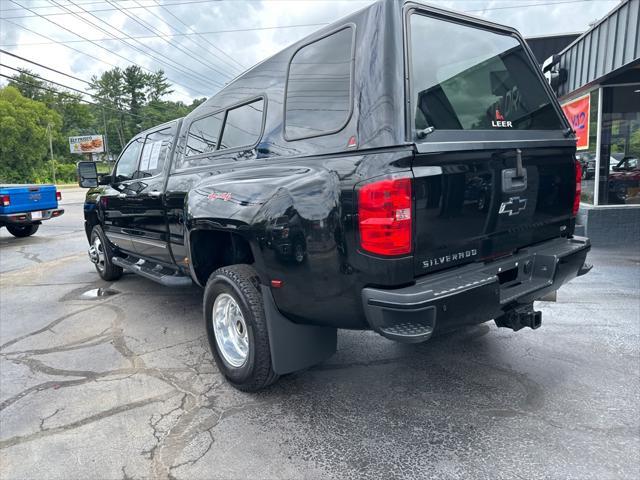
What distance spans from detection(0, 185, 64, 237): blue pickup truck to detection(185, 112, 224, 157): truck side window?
25.6ft

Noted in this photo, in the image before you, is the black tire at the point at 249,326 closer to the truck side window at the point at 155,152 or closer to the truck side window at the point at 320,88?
the truck side window at the point at 320,88

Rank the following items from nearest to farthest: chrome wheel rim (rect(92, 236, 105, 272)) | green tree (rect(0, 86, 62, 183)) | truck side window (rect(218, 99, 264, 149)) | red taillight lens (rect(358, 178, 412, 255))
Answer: red taillight lens (rect(358, 178, 412, 255)), truck side window (rect(218, 99, 264, 149)), chrome wheel rim (rect(92, 236, 105, 272)), green tree (rect(0, 86, 62, 183))

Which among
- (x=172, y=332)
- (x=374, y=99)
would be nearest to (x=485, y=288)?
(x=374, y=99)

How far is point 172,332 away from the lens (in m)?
4.59

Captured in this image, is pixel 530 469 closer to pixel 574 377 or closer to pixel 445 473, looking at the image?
pixel 445 473

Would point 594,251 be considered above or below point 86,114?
below

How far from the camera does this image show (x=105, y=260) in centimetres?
646

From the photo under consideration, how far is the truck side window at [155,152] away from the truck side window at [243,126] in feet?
4.06

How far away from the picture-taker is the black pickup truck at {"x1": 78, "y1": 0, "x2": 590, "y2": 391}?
2.37 metres

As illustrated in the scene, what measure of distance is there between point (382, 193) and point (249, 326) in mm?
1294

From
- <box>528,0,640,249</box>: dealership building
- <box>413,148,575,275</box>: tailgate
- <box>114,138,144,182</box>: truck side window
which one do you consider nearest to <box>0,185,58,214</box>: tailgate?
<box>114,138,144,182</box>: truck side window

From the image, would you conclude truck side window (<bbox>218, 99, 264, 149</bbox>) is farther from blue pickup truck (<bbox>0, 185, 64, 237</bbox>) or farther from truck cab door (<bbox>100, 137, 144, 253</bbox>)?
blue pickup truck (<bbox>0, 185, 64, 237</bbox>)

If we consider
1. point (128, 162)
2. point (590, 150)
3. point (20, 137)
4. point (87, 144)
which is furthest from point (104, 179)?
point (87, 144)

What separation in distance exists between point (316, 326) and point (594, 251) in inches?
257
